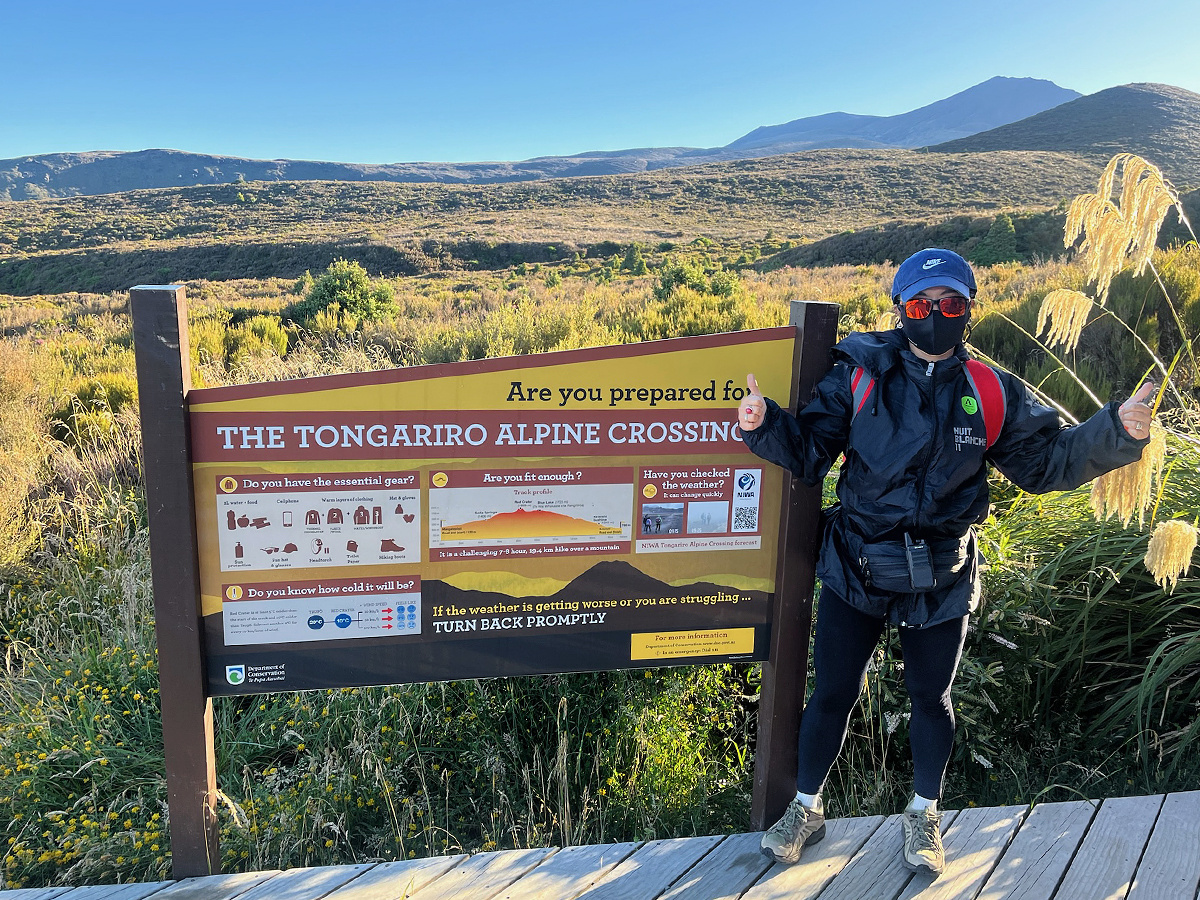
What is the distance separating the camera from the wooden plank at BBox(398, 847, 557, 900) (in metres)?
2.24

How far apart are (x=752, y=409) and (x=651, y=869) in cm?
142

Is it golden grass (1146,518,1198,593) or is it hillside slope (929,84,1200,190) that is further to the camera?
hillside slope (929,84,1200,190)

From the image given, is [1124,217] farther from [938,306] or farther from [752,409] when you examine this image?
[752,409]

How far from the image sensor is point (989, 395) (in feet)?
7.40

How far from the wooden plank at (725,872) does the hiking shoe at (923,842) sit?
0.43 metres

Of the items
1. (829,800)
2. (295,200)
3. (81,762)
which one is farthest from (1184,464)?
(295,200)

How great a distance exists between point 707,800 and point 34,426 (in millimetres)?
6720

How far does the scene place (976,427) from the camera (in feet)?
7.29

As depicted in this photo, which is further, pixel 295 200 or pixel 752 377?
pixel 295 200

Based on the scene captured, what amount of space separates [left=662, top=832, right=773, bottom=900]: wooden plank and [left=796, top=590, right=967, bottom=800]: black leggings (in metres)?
0.26

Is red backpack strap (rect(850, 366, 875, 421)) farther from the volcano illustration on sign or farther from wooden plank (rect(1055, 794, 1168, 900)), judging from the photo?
Answer: wooden plank (rect(1055, 794, 1168, 900))

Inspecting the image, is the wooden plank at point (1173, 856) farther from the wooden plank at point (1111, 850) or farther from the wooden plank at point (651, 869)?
the wooden plank at point (651, 869)

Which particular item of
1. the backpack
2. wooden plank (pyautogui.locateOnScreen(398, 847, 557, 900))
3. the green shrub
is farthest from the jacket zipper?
the green shrub

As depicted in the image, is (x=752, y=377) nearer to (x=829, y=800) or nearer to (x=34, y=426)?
(x=829, y=800)
